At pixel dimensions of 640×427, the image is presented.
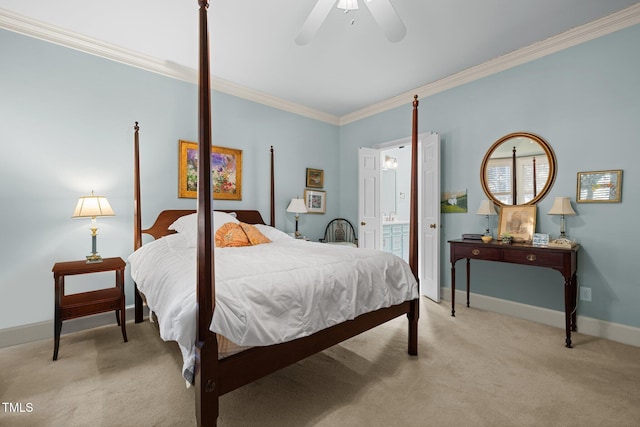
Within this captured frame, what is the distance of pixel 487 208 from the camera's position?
125 inches

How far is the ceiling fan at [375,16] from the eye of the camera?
1.86 metres

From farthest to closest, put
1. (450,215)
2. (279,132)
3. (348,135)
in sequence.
A: 1. (348,135)
2. (279,132)
3. (450,215)

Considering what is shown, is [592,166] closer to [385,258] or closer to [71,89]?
[385,258]

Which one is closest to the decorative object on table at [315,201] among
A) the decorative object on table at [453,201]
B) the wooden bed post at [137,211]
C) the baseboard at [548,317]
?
the decorative object on table at [453,201]

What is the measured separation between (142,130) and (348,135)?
316 cm

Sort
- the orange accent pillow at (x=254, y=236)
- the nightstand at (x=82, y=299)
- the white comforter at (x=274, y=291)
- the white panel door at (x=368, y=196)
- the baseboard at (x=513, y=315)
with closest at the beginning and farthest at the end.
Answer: the white comforter at (x=274, y=291) < the nightstand at (x=82, y=299) < the baseboard at (x=513, y=315) < the orange accent pillow at (x=254, y=236) < the white panel door at (x=368, y=196)

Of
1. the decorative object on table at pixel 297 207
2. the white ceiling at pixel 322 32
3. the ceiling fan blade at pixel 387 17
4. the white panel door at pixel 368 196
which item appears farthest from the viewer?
the white panel door at pixel 368 196

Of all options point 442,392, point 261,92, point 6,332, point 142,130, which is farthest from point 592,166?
point 6,332

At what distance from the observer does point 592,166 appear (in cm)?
265

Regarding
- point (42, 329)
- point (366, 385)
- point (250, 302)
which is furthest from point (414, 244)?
point (42, 329)

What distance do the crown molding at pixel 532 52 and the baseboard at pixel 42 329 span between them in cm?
448

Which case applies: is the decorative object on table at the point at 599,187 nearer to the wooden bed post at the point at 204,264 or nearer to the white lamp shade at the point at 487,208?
the white lamp shade at the point at 487,208

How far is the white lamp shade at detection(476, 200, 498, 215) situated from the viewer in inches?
124

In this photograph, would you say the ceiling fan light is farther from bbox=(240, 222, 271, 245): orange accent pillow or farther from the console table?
the console table
